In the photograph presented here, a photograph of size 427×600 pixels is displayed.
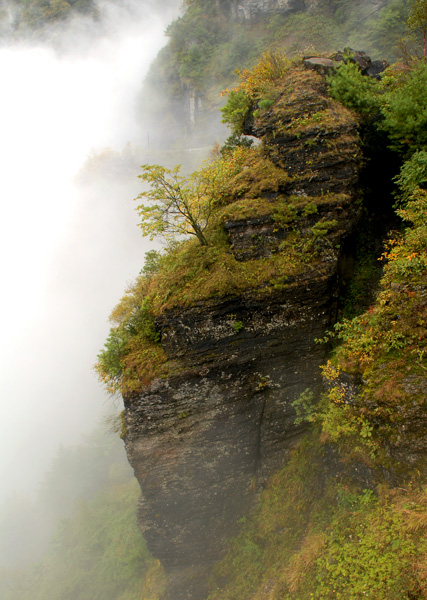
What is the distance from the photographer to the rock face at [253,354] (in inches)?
415

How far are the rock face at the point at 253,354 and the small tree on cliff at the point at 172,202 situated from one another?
1.27m

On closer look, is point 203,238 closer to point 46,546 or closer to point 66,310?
point 46,546

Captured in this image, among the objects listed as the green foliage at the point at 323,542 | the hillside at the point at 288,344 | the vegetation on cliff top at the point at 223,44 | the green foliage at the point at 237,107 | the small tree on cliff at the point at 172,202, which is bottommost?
the green foliage at the point at 323,542

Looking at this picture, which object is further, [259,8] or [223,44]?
[223,44]

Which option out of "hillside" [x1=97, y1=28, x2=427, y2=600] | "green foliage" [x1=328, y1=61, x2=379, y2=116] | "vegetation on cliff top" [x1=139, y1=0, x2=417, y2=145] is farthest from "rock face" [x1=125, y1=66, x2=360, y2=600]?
"vegetation on cliff top" [x1=139, y1=0, x2=417, y2=145]

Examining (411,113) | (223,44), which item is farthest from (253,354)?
(223,44)

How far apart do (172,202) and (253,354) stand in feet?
19.2

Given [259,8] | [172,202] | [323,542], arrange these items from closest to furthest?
[323,542] < [172,202] < [259,8]

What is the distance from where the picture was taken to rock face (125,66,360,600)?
1053cm

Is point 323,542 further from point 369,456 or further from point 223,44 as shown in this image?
point 223,44

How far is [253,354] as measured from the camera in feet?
35.8

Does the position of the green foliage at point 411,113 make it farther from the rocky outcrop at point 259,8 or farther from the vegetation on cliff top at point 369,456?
the rocky outcrop at point 259,8

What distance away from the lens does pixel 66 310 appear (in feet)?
341

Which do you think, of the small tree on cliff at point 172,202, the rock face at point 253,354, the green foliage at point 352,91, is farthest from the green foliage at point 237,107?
the small tree on cliff at point 172,202
